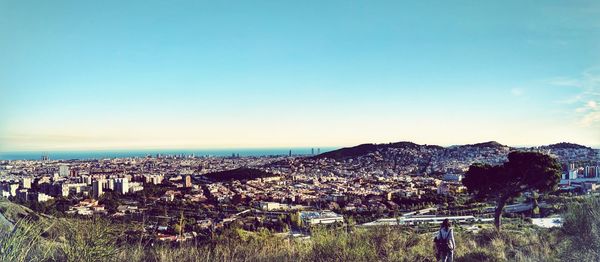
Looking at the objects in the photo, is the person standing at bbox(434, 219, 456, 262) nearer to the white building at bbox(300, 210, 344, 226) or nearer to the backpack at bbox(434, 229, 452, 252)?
the backpack at bbox(434, 229, 452, 252)

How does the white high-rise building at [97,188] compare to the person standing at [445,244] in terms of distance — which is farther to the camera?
the white high-rise building at [97,188]

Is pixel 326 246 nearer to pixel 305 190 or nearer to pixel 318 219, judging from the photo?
pixel 318 219

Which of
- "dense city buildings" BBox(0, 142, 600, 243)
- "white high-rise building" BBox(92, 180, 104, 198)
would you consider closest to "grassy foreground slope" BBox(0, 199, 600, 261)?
"dense city buildings" BBox(0, 142, 600, 243)

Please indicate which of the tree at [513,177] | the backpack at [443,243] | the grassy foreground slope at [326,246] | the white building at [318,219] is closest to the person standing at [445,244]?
the backpack at [443,243]

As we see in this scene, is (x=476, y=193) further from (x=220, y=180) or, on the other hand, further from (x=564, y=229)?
(x=220, y=180)

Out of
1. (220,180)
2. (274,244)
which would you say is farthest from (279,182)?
(274,244)

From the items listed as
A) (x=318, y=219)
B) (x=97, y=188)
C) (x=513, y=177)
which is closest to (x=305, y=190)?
(x=97, y=188)

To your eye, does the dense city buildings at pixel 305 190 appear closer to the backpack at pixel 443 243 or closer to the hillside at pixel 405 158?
the hillside at pixel 405 158
